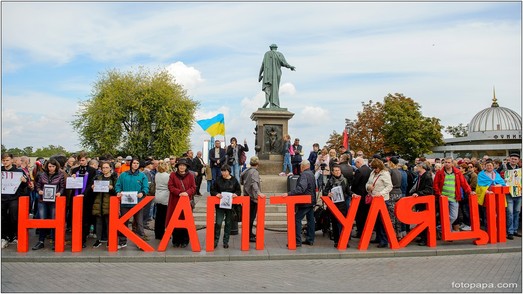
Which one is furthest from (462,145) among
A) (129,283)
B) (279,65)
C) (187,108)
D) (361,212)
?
(129,283)

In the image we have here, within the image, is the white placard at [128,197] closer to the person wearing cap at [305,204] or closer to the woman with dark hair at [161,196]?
the woman with dark hair at [161,196]

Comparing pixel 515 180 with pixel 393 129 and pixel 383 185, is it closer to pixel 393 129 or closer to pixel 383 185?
pixel 383 185

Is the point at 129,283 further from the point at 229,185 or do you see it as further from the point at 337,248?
the point at 337,248

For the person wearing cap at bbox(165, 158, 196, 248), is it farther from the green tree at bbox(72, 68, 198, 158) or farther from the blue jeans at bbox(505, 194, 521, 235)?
the green tree at bbox(72, 68, 198, 158)

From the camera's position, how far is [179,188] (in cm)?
1016

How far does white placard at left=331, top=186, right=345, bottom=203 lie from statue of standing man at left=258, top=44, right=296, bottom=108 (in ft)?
31.3

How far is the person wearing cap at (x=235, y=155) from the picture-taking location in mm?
16672

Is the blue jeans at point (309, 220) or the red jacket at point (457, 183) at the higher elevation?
the red jacket at point (457, 183)

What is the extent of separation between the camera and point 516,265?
8.77m

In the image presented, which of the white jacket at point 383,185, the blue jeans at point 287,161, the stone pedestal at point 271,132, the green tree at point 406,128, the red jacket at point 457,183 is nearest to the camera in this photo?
the white jacket at point 383,185

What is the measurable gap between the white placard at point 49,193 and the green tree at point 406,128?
Result: 1812 inches

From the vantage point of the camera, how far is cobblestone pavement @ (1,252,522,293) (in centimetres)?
714

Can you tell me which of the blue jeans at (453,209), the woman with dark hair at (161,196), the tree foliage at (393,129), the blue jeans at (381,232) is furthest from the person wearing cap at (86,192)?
the tree foliage at (393,129)

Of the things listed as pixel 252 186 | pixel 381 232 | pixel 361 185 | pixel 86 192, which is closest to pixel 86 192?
pixel 86 192
